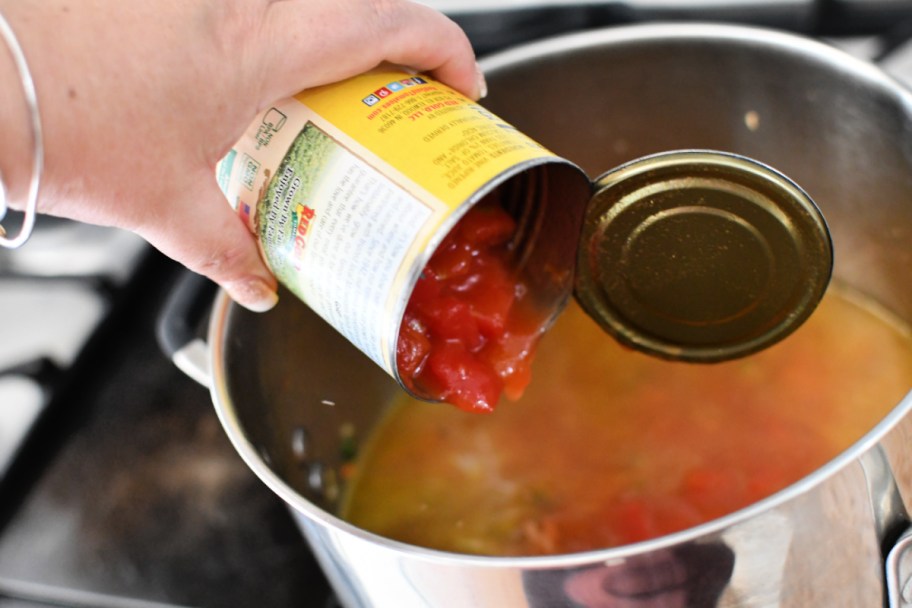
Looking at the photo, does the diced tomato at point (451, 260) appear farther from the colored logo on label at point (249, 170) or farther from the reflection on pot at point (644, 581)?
the reflection on pot at point (644, 581)

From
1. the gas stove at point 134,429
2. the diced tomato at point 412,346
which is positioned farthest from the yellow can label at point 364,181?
the gas stove at point 134,429

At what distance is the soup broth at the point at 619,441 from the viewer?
121 cm

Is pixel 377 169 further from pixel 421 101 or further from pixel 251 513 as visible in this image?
pixel 251 513

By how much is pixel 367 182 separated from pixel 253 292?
19 centimetres

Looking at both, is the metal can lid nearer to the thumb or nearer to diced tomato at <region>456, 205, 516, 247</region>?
diced tomato at <region>456, 205, 516, 247</region>

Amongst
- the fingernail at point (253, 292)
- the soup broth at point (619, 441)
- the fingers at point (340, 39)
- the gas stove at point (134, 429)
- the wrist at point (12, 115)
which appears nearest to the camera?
the wrist at point (12, 115)

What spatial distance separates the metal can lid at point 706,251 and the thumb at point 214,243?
0.37 metres

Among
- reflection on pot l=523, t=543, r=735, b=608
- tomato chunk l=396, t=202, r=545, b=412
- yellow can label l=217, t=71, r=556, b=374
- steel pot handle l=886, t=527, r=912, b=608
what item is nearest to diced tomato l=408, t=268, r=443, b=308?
tomato chunk l=396, t=202, r=545, b=412

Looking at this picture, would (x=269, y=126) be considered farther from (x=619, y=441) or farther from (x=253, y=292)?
(x=619, y=441)

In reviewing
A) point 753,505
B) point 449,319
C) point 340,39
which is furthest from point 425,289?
point 753,505

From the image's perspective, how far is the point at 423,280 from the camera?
95 cm

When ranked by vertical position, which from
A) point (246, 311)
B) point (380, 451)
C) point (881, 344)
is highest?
point (246, 311)

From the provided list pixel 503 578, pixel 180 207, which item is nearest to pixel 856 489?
pixel 503 578

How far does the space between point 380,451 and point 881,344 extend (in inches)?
29.4
